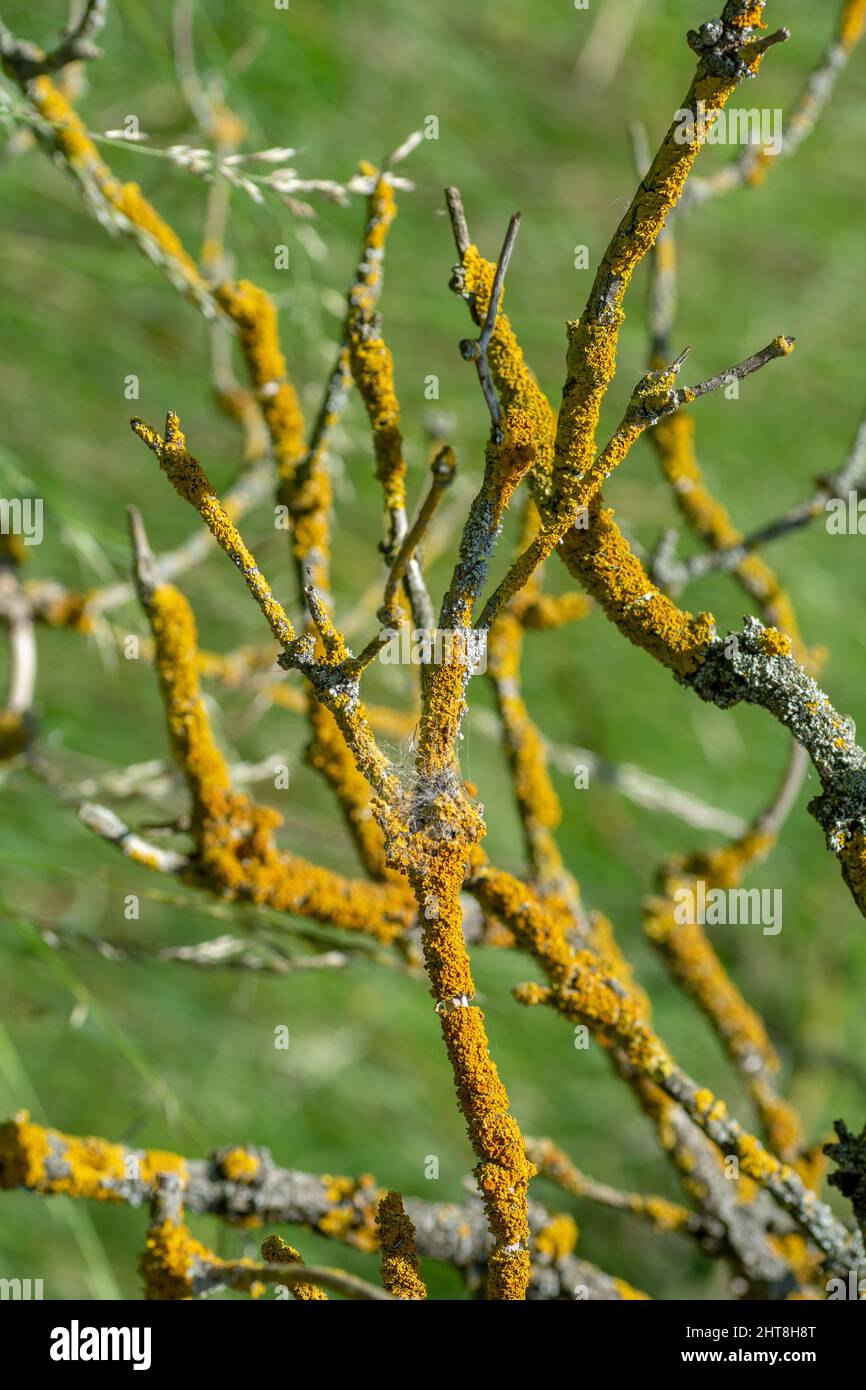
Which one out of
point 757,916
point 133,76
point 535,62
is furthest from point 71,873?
point 535,62

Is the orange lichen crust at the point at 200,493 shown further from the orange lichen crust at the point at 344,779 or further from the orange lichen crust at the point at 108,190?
the orange lichen crust at the point at 108,190

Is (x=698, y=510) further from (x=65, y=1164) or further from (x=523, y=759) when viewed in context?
(x=65, y=1164)

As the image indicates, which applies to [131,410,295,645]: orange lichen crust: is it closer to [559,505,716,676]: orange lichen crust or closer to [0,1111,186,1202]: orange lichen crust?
[559,505,716,676]: orange lichen crust

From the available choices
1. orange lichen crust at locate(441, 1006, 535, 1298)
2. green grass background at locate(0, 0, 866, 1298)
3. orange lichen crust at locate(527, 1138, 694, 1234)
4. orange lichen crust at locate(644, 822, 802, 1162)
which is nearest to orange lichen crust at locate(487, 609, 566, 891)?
orange lichen crust at locate(644, 822, 802, 1162)

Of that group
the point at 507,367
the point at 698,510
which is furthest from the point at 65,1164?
the point at 698,510

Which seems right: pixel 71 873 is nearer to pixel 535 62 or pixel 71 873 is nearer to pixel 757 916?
pixel 757 916
